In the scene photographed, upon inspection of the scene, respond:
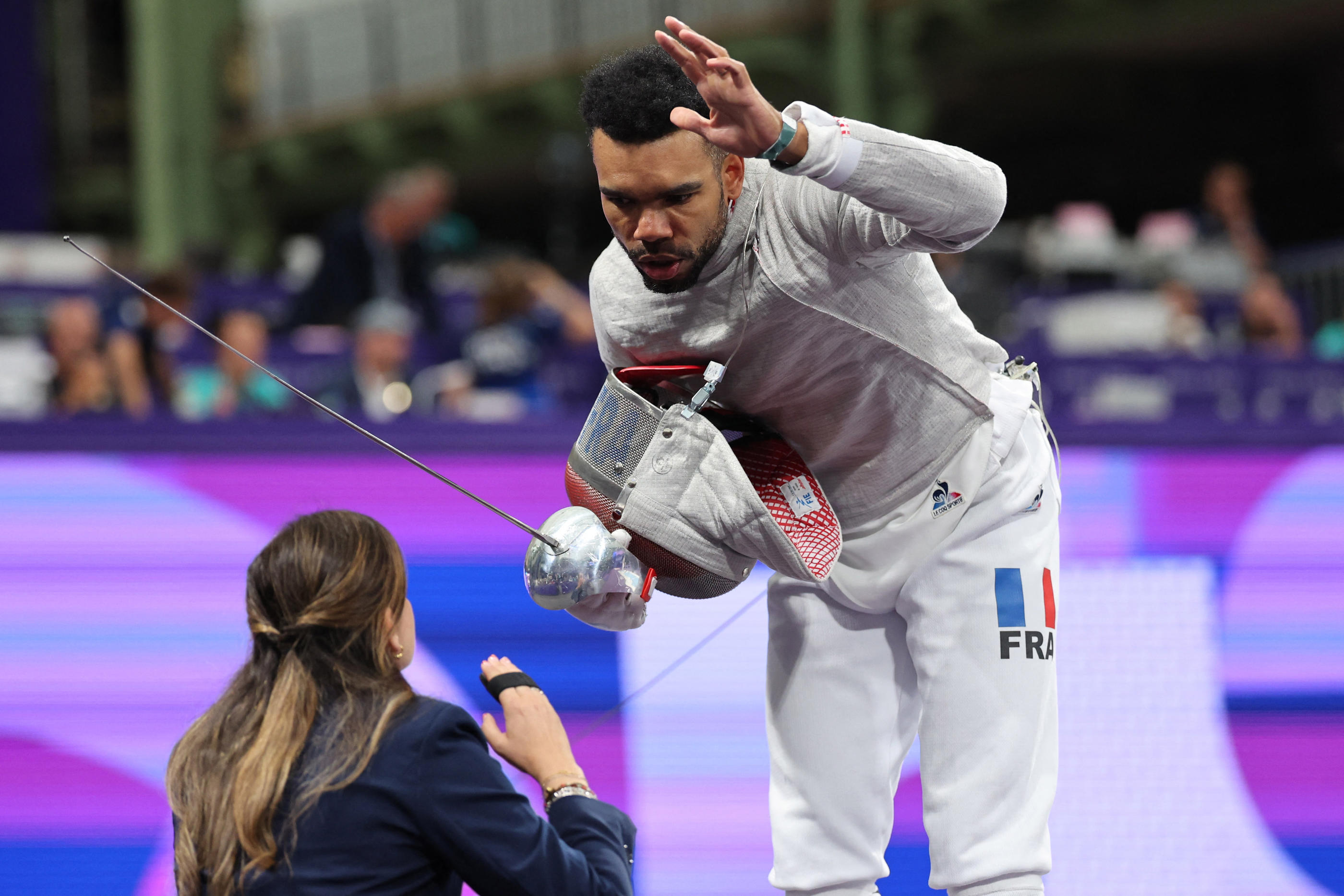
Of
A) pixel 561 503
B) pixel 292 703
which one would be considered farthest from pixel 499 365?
pixel 292 703

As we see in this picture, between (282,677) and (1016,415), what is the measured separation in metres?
1.14

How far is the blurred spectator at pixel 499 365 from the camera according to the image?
438 centimetres

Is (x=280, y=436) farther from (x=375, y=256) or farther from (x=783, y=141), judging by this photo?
(x=375, y=256)

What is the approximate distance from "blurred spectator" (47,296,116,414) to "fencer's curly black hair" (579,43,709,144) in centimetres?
295

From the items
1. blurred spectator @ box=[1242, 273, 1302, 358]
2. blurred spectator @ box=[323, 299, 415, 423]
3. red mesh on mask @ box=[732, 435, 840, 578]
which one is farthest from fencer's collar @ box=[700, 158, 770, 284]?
→ blurred spectator @ box=[1242, 273, 1302, 358]

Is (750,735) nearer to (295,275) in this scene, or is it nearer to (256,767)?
(256,767)

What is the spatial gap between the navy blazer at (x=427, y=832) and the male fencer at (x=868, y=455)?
425 mm

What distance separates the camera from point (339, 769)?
1579 millimetres

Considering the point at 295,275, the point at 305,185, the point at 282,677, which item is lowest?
the point at 282,677

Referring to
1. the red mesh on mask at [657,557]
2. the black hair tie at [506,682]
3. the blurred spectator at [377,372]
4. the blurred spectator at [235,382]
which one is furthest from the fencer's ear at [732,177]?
the blurred spectator at [377,372]

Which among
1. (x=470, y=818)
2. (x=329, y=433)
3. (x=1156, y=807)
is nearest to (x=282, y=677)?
(x=470, y=818)

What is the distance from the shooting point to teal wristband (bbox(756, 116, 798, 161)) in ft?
5.25

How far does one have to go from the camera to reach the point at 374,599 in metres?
1.66

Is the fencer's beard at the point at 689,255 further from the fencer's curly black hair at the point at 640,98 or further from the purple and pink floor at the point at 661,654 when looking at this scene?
the purple and pink floor at the point at 661,654
